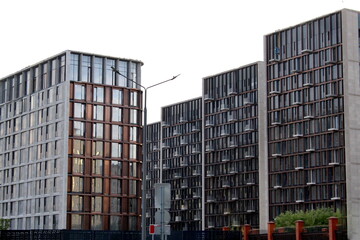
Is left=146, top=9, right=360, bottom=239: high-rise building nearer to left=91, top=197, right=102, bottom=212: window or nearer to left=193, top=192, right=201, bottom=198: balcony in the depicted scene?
left=193, top=192, right=201, bottom=198: balcony

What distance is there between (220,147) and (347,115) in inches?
1481

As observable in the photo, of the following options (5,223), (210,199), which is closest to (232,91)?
(210,199)

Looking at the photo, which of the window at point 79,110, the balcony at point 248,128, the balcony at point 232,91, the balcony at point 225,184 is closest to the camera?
the window at point 79,110

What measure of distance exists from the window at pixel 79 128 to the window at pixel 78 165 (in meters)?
3.47

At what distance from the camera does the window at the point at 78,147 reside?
103 m

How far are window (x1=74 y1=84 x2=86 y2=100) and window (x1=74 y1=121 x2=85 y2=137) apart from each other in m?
3.48

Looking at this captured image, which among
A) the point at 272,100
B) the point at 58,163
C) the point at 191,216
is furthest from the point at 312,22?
the point at 191,216

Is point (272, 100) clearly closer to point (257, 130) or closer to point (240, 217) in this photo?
point (257, 130)

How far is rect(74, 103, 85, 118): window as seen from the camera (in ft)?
339

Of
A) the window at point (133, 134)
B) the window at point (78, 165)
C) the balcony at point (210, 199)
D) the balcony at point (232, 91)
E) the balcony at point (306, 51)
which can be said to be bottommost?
the balcony at point (210, 199)

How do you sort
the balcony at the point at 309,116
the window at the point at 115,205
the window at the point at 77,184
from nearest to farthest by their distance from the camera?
the window at the point at 77,184, the window at the point at 115,205, the balcony at the point at 309,116

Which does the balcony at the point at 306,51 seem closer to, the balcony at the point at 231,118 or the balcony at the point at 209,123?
the balcony at the point at 231,118

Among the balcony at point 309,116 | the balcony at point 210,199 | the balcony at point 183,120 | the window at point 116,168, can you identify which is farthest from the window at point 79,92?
the balcony at point 183,120

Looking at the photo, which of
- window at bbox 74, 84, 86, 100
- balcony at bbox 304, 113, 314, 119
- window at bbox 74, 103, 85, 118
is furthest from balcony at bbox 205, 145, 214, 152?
window at bbox 74, 84, 86, 100
